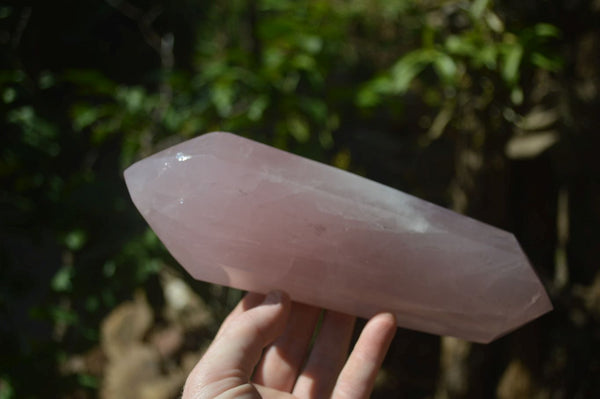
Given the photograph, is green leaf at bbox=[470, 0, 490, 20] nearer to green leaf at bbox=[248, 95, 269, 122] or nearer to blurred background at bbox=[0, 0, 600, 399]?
blurred background at bbox=[0, 0, 600, 399]

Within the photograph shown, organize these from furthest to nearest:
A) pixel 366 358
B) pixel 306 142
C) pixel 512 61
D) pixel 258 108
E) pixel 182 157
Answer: pixel 306 142 < pixel 258 108 < pixel 512 61 < pixel 366 358 < pixel 182 157

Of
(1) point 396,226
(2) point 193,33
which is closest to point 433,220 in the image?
(1) point 396,226

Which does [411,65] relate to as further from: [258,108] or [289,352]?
[289,352]

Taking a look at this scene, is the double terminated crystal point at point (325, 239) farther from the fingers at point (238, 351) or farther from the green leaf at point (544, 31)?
the green leaf at point (544, 31)

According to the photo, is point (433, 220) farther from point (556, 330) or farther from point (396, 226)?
point (556, 330)

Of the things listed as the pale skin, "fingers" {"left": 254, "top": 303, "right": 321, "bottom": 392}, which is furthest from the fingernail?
"fingers" {"left": 254, "top": 303, "right": 321, "bottom": 392}

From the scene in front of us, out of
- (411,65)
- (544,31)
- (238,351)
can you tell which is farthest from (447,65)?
(238,351)

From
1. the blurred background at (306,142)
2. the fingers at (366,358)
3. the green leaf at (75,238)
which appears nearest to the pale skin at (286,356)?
the fingers at (366,358)
